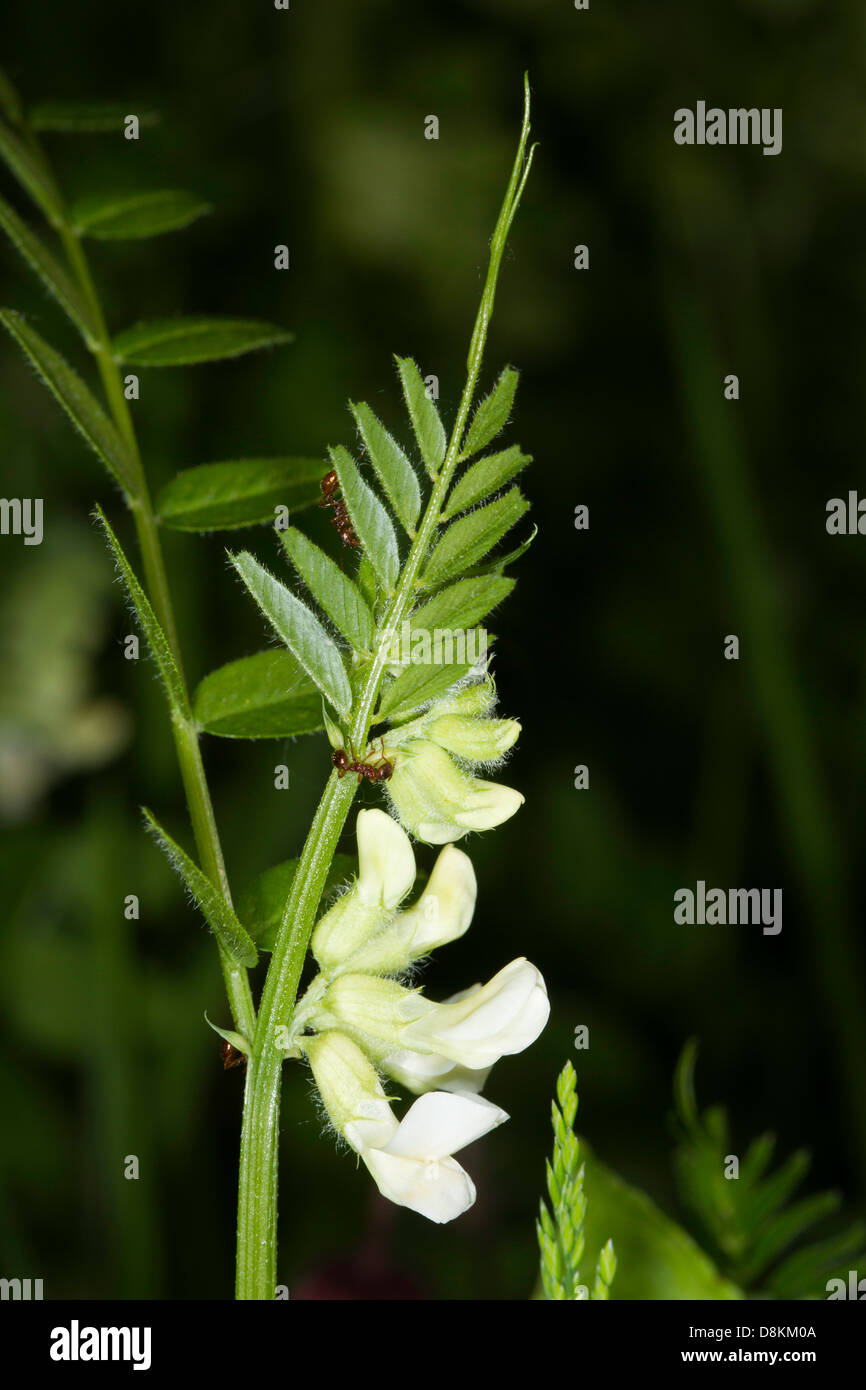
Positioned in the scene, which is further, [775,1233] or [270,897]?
[775,1233]

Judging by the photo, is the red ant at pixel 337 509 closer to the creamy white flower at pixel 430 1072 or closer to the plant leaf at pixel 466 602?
the plant leaf at pixel 466 602

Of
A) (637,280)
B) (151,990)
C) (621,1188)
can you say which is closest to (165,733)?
(151,990)

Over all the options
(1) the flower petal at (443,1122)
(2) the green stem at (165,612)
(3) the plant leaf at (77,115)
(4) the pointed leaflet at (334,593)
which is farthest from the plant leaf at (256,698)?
(3) the plant leaf at (77,115)

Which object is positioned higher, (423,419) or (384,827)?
(423,419)

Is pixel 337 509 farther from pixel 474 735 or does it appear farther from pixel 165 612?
pixel 474 735

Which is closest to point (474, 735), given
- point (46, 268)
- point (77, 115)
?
point (46, 268)

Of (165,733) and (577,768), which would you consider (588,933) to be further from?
(165,733)
